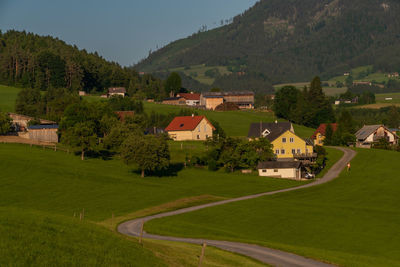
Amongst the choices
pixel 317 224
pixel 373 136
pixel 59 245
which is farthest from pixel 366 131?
pixel 59 245

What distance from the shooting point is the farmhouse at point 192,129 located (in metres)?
146

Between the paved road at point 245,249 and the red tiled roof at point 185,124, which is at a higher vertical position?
the red tiled roof at point 185,124

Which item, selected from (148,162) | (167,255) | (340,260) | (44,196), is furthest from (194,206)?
(167,255)

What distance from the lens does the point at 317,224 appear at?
58.0 metres

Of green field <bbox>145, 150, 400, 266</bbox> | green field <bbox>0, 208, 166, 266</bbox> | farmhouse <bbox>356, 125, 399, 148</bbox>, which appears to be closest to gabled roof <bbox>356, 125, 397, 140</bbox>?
farmhouse <bbox>356, 125, 399, 148</bbox>

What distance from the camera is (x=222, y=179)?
318 ft

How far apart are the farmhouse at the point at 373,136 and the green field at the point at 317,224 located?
62408mm

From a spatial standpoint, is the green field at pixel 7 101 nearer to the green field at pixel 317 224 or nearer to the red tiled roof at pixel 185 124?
the red tiled roof at pixel 185 124

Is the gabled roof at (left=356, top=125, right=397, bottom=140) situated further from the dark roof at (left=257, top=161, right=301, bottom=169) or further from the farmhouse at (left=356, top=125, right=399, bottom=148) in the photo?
the dark roof at (left=257, top=161, right=301, bottom=169)

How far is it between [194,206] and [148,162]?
993 inches

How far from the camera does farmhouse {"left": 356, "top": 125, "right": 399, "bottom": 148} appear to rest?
491ft

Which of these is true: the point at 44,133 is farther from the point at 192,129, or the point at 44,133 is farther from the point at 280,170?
the point at 280,170

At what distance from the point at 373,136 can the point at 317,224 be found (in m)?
98.9

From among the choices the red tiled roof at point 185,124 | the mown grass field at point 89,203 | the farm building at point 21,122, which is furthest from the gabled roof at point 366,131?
the farm building at point 21,122
